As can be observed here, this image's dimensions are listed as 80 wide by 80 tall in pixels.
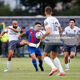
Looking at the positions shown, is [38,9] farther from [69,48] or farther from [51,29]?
[51,29]

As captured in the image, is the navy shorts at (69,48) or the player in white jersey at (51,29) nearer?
the player in white jersey at (51,29)

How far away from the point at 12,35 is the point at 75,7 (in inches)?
2084

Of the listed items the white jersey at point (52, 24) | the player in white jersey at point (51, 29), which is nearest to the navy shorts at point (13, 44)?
the player in white jersey at point (51, 29)

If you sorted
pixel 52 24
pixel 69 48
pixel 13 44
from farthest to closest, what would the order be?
pixel 13 44
pixel 69 48
pixel 52 24

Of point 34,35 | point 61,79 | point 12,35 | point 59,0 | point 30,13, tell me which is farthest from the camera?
point 59,0

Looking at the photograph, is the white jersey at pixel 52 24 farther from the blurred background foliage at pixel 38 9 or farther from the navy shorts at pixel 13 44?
the blurred background foliage at pixel 38 9

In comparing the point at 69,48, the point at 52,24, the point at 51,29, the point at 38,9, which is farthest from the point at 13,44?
the point at 38,9

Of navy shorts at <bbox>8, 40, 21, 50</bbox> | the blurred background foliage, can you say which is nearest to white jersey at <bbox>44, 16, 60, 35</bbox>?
navy shorts at <bbox>8, 40, 21, 50</bbox>

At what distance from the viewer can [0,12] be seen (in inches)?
2884

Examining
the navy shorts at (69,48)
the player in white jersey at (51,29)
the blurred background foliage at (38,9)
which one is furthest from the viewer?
the blurred background foliage at (38,9)

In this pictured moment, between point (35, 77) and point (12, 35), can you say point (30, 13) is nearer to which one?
point (12, 35)

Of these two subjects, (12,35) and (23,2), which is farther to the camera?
(23,2)

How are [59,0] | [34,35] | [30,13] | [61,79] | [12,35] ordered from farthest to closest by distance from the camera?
[59,0] < [30,13] < [12,35] < [34,35] < [61,79]

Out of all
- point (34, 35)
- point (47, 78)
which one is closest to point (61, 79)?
point (47, 78)
